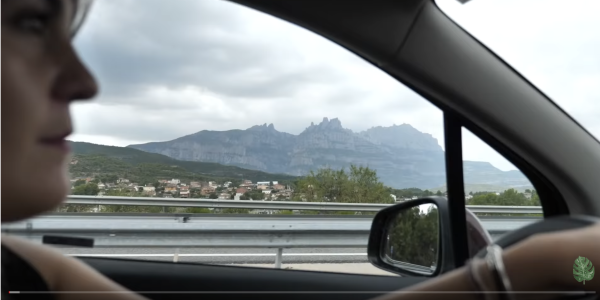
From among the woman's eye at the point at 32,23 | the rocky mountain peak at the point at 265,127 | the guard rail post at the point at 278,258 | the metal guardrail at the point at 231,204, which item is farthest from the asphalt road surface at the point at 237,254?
the woman's eye at the point at 32,23

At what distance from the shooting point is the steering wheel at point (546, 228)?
1560 mm

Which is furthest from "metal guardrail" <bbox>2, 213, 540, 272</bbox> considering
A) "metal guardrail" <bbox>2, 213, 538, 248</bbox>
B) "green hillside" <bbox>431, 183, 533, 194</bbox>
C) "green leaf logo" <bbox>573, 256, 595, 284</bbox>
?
"green leaf logo" <bbox>573, 256, 595, 284</bbox>

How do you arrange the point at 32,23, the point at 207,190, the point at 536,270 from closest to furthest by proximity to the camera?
the point at 32,23
the point at 536,270
the point at 207,190

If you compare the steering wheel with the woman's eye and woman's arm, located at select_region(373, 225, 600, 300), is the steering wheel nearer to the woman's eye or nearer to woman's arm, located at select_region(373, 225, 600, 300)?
woman's arm, located at select_region(373, 225, 600, 300)

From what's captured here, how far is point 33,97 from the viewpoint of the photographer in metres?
1.02

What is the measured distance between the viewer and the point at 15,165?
1.02m

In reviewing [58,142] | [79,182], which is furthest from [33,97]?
[79,182]

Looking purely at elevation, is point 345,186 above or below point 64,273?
above

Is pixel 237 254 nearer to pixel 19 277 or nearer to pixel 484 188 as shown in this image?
pixel 19 277

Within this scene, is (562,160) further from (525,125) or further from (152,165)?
(152,165)

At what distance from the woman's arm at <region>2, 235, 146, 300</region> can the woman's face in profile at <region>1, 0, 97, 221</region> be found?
17 centimetres

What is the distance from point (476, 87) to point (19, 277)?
1.58 meters

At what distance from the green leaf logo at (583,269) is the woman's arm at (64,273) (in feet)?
4.35

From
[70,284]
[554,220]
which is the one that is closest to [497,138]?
[554,220]
